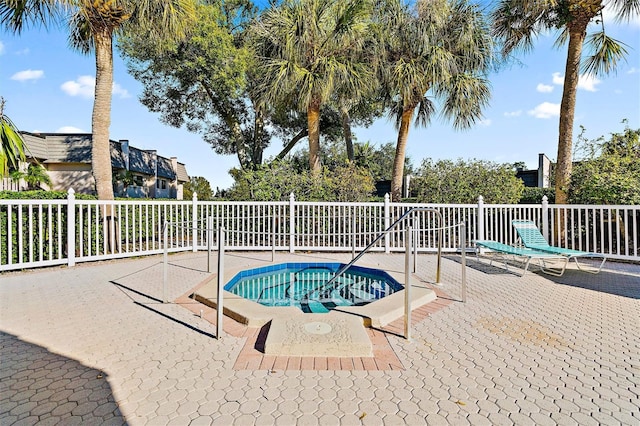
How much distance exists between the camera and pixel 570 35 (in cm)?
864

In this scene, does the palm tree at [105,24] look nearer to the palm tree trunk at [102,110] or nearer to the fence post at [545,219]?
the palm tree trunk at [102,110]

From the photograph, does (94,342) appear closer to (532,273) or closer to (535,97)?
(532,273)

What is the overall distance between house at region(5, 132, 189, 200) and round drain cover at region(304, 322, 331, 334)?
17.3 m

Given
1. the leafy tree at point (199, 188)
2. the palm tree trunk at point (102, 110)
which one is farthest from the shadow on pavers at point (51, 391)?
the leafy tree at point (199, 188)

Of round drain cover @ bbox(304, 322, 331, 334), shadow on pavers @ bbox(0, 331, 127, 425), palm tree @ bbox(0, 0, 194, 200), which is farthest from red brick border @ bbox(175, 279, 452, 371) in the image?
palm tree @ bbox(0, 0, 194, 200)

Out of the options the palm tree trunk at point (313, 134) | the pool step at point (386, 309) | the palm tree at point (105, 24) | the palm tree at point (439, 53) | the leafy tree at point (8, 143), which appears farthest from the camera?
the palm tree trunk at point (313, 134)

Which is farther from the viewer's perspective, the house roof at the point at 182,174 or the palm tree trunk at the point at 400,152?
the house roof at the point at 182,174

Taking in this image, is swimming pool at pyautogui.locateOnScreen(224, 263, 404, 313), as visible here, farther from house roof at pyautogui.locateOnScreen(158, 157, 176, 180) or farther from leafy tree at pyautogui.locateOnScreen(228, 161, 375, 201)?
house roof at pyautogui.locateOnScreen(158, 157, 176, 180)

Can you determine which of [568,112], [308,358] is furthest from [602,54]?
[308,358]

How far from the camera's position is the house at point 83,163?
57.3ft

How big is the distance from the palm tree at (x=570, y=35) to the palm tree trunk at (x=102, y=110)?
1042cm

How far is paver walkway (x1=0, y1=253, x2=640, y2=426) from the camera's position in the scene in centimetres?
209

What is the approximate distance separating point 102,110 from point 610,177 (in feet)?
40.0

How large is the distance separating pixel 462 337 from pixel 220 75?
450 inches
